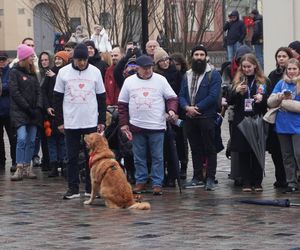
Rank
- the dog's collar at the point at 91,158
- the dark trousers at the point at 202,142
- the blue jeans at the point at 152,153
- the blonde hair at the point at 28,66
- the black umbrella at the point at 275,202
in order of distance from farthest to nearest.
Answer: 1. the blonde hair at the point at 28,66
2. the dark trousers at the point at 202,142
3. the blue jeans at the point at 152,153
4. the dog's collar at the point at 91,158
5. the black umbrella at the point at 275,202

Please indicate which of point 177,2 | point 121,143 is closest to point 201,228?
point 121,143

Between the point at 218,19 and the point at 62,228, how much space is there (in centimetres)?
3121

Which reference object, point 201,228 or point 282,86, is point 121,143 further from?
point 201,228

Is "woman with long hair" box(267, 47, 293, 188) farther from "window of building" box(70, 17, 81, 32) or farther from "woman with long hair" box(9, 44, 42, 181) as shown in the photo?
"window of building" box(70, 17, 81, 32)

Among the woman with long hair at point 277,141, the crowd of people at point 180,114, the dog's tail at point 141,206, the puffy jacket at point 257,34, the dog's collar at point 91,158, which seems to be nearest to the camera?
the dog's tail at point 141,206

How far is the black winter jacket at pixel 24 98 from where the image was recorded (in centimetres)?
1739

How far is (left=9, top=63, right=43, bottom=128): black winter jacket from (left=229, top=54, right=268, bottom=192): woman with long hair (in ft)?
11.4

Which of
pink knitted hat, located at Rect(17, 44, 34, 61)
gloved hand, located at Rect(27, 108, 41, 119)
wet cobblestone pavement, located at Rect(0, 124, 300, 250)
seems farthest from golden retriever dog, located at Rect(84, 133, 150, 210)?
pink knitted hat, located at Rect(17, 44, 34, 61)

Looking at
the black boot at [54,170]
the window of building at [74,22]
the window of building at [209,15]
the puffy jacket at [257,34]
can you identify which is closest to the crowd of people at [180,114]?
the black boot at [54,170]

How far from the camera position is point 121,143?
16328mm

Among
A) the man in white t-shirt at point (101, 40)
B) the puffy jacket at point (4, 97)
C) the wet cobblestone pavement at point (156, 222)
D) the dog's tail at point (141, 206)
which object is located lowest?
the wet cobblestone pavement at point (156, 222)

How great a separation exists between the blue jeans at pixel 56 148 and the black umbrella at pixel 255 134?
358 centimetres

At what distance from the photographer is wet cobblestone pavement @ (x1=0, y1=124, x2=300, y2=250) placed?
11.5 metres

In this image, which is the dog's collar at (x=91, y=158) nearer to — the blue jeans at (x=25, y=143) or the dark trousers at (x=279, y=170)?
the dark trousers at (x=279, y=170)
